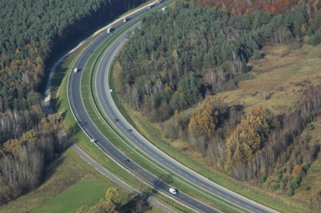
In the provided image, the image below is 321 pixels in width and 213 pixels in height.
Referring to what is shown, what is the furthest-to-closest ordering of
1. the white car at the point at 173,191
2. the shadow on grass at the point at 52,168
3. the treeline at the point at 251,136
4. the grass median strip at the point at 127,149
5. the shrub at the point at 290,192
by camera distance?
the shadow on grass at the point at 52,168 < the treeline at the point at 251,136 < the grass median strip at the point at 127,149 < the white car at the point at 173,191 < the shrub at the point at 290,192

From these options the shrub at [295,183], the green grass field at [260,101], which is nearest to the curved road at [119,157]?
the green grass field at [260,101]

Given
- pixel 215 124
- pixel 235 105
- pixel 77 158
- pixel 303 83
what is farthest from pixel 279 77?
pixel 77 158

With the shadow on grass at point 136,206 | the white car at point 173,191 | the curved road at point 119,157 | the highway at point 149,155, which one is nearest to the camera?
the shadow on grass at point 136,206

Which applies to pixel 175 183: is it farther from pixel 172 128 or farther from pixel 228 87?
pixel 228 87

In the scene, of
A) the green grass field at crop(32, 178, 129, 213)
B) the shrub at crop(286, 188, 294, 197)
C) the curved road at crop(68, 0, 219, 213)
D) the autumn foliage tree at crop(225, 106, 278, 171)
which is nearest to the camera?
the shrub at crop(286, 188, 294, 197)

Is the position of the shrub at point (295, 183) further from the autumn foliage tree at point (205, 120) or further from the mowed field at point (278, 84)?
the mowed field at point (278, 84)

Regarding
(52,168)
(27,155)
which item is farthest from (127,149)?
(27,155)

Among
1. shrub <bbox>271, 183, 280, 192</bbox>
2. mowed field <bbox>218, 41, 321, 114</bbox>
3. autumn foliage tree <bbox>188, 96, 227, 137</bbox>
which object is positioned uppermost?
autumn foliage tree <bbox>188, 96, 227, 137</bbox>

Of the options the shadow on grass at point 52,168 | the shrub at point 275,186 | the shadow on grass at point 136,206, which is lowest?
the shrub at point 275,186

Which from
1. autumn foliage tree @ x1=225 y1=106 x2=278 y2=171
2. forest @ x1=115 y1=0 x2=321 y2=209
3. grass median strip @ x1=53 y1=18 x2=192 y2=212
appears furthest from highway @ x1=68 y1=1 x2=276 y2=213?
autumn foliage tree @ x1=225 y1=106 x2=278 y2=171

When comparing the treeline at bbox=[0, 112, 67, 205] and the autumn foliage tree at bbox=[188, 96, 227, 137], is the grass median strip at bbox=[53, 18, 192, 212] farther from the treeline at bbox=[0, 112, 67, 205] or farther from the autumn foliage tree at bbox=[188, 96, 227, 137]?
the autumn foliage tree at bbox=[188, 96, 227, 137]
